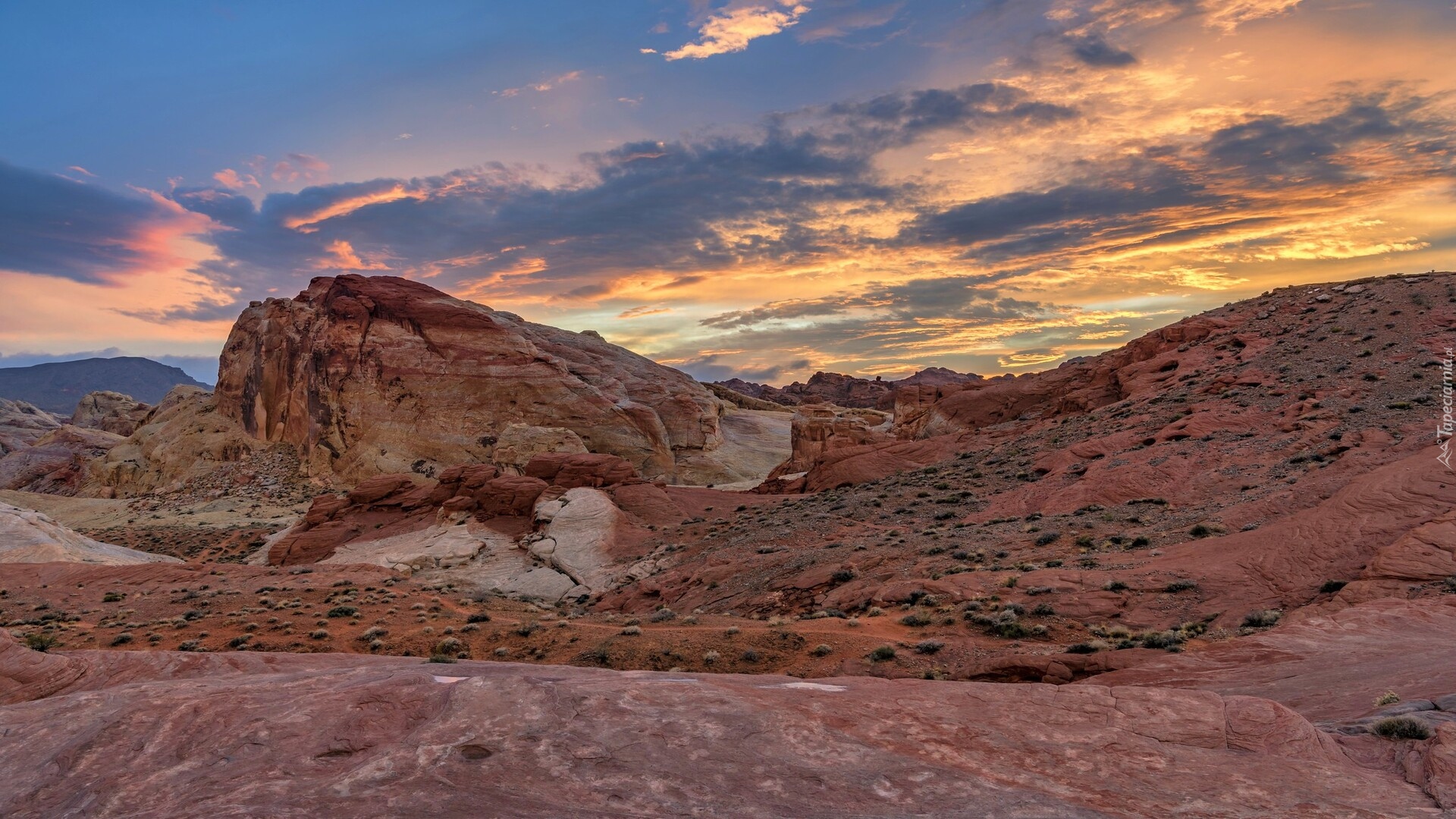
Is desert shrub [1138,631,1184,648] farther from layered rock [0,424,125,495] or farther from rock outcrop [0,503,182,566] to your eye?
layered rock [0,424,125,495]

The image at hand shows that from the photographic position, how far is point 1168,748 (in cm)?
595

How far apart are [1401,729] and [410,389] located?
65316 mm

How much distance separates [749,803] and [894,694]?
2458mm

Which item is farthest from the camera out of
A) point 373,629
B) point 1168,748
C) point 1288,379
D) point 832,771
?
point 1288,379

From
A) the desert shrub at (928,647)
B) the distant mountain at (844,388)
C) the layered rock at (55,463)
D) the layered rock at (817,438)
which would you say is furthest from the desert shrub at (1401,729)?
the distant mountain at (844,388)

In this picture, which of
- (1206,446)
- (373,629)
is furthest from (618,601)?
(1206,446)

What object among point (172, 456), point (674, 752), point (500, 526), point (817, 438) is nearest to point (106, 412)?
point (172, 456)

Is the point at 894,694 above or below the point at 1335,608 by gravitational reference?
above

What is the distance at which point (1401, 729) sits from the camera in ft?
19.6

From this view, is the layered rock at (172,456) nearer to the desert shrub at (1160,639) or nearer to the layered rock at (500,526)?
the layered rock at (500,526)

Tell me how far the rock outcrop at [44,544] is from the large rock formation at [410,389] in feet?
81.8

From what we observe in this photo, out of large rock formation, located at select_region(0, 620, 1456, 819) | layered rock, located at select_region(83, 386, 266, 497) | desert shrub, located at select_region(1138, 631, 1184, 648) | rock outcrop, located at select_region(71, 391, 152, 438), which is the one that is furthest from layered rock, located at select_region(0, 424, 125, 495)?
desert shrub, located at select_region(1138, 631, 1184, 648)

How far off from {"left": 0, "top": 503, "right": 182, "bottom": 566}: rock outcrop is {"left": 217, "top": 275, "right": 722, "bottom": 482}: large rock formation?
24.9 metres

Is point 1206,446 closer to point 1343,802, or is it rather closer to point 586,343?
point 1343,802
